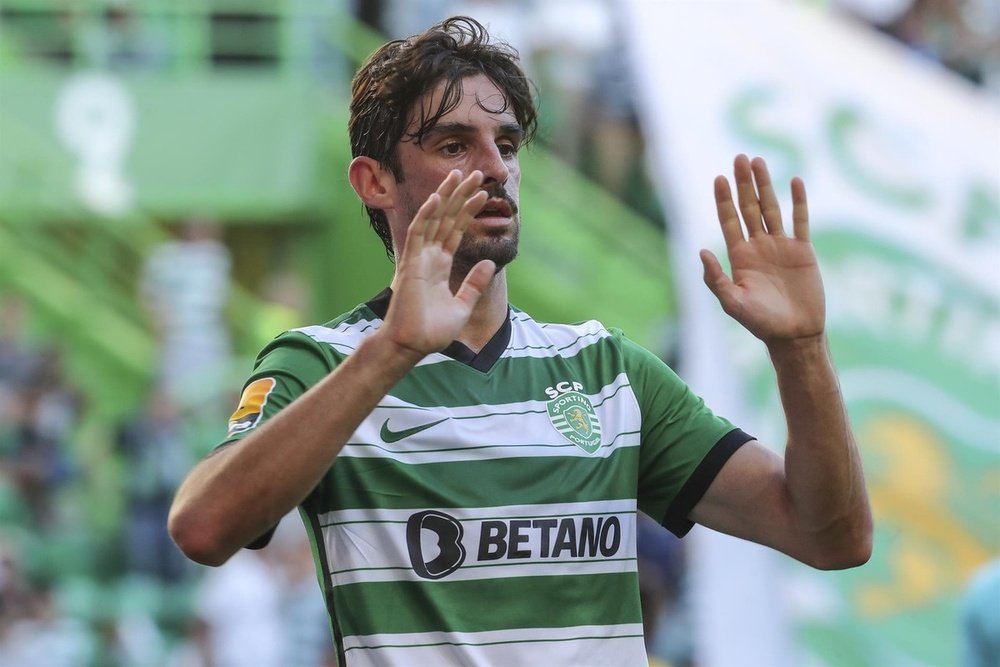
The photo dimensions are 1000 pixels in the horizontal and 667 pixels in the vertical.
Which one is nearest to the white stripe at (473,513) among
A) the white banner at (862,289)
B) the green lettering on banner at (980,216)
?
the white banner at (862,289)

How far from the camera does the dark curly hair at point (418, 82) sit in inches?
123

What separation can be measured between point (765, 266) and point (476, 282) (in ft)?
1.78

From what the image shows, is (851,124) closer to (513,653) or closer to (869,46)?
(869,46)

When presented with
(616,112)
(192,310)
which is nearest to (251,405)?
(192,310)

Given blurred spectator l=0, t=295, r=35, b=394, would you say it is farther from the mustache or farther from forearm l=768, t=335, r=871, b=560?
forearm l=768, t=335, r=871, b=560

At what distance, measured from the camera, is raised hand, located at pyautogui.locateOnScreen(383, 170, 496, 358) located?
8.74 ft

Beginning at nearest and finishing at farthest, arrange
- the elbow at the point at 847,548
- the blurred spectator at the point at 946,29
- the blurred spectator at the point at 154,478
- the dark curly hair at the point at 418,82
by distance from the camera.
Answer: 1. the elbow at the point at 847,548
2. the dark curly hair at the point at 418,82
3. the blurred spectator at the point at 154,478
4. the blurred spectator at the point at 946,29

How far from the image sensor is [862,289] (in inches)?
331

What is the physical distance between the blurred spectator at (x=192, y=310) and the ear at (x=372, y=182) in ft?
30.1

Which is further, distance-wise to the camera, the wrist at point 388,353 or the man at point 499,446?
the man at point 499,446

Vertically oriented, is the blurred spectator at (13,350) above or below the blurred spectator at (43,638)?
above

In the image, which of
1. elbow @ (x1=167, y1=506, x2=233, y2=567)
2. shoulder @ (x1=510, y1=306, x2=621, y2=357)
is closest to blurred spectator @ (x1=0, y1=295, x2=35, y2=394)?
shoulder @ (x1=510, y1=306, x2=621, y2=357)

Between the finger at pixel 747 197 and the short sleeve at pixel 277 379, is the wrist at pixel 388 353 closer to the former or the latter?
the short sleeve at pixel 277 379

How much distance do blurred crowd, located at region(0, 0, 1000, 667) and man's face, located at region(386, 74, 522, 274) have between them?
5017mm
